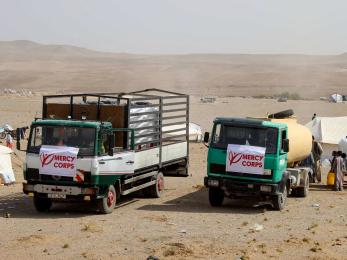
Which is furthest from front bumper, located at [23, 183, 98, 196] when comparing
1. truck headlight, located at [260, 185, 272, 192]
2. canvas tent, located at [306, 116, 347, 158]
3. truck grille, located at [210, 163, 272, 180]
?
canvas tent, located at [306, 116, 347, 158]

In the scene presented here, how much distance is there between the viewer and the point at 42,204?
59.8ft

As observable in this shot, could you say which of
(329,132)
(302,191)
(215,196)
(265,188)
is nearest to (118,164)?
(215,196)

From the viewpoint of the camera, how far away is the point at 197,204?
20312 mm

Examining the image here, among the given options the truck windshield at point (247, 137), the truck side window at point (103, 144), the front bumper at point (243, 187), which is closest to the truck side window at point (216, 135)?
the truck windshield at point (247, 137)

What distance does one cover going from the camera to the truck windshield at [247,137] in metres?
19.0

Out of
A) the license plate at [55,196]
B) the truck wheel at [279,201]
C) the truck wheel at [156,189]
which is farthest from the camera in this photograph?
the truck wheel at [156,189]

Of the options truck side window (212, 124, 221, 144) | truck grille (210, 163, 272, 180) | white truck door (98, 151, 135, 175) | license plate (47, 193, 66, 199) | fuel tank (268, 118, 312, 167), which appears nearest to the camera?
license plate (47, 193, 66, 199)

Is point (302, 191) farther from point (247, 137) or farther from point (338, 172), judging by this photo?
point (247, 137)

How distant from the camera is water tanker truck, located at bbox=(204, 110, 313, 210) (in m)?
18.7

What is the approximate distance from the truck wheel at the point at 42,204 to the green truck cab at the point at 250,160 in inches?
155

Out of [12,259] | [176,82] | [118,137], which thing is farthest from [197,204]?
[176,82]

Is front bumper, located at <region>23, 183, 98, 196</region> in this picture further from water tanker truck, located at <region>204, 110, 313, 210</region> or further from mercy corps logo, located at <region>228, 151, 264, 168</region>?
mercy corps logo, located at <region>228, 151, 264, 168</region>

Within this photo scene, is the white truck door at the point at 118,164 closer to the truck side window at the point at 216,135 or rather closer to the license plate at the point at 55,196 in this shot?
the license plate at the point at 55,196

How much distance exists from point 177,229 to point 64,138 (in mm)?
3625
